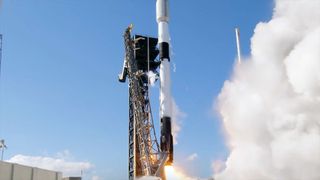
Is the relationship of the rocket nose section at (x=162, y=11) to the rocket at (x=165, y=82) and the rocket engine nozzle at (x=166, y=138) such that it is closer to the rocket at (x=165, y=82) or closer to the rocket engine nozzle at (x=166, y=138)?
the rocket at (x=165, y=82)

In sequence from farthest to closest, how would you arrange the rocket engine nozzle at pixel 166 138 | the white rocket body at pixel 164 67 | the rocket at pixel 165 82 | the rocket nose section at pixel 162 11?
the rocket nose section at pixel 162 11, the white rocket body at pixel 164 67, the rocket at pixel 165 82, the rocket engine nozzle at pixel 166 138

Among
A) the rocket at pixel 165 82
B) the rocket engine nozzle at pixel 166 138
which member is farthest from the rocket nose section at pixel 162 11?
the rocket engine nozzle at pixel 166 138

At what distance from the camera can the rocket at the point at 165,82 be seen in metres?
52.2

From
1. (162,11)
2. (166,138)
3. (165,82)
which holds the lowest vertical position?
(166,138)

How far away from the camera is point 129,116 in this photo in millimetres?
66812

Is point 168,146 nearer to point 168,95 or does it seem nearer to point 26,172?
point 168,95

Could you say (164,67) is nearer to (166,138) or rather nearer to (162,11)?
(162,11)

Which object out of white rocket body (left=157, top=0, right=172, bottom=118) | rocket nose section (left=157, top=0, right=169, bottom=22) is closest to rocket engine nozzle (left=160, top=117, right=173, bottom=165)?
white rocket body (left=157, top=0, right=172, bottom=118)

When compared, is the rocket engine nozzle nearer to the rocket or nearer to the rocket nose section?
the rocket

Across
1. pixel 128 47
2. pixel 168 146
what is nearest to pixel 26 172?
pixel 168 146

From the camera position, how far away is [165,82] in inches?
2131

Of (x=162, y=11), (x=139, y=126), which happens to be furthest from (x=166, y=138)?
(x=162, y=11)

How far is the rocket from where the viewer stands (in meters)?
52.2

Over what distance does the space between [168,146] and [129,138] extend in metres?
14.6
